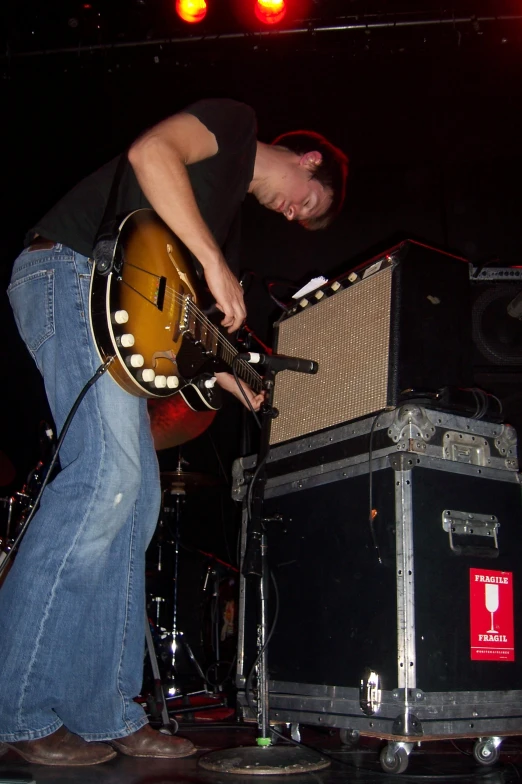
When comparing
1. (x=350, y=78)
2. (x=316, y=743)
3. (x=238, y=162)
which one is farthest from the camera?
(x=350, y=78)

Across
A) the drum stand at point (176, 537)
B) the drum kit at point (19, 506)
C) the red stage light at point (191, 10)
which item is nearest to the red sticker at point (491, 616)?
the drum kit at point (19, 506)

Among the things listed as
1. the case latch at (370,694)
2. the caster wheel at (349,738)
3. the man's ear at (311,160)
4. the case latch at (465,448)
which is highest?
the man's ear at (311,160)

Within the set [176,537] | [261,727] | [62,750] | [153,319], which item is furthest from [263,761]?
[176,537]

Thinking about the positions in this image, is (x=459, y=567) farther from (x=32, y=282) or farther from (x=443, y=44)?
(x=443, y=44)

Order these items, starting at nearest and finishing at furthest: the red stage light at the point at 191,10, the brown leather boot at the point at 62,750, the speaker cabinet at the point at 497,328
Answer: the brown leather boot at the point at 62,750 < the speaker cabinet at the point at 497,328 < the red stage light at the point at 191,10

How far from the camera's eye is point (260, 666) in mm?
1646

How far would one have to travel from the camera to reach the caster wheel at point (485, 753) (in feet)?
5.47

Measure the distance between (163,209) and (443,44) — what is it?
9.05 feet

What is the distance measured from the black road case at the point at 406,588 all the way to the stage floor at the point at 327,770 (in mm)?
79

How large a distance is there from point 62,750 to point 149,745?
216 mm

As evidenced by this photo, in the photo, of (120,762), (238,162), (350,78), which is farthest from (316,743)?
(350,78)

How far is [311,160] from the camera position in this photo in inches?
87.3

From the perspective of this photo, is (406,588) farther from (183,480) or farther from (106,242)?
(183,480)

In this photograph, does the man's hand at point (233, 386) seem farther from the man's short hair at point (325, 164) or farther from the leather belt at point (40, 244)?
the leather belt at point (40, 244)
